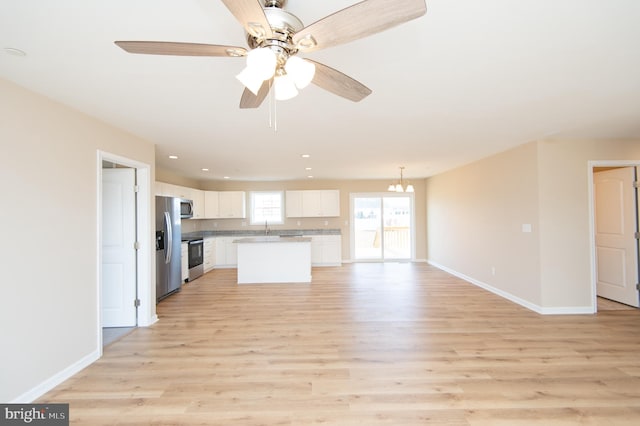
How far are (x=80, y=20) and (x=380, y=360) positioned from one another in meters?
3.26

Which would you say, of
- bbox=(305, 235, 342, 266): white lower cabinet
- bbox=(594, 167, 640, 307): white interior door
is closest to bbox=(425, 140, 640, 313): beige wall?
bbox=(594, 167, 640, 307): white interior door

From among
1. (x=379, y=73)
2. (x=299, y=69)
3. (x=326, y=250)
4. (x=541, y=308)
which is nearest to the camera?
(x=299, y=69)

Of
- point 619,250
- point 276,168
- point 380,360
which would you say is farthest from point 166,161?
point 619,250

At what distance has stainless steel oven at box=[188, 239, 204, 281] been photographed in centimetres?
591

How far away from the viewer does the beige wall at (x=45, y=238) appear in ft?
6.39

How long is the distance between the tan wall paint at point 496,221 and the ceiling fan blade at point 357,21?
387 centimetres

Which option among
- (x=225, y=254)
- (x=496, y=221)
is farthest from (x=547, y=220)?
(x=225, y=254)

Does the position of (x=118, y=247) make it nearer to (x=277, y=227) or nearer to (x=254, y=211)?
(x=254, y=211)

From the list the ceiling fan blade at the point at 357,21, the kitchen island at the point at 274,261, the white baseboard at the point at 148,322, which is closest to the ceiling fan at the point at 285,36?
the ceiling fan blade at the point at 357,21

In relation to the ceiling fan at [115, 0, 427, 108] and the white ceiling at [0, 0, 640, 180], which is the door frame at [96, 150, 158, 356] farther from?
the ceiling fan at [115, 0, 427, 108]

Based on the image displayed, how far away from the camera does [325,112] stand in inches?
103

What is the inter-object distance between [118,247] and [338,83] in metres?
3.51

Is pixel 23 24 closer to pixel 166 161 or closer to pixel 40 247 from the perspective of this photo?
pixel 40 247

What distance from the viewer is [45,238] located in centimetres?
219
